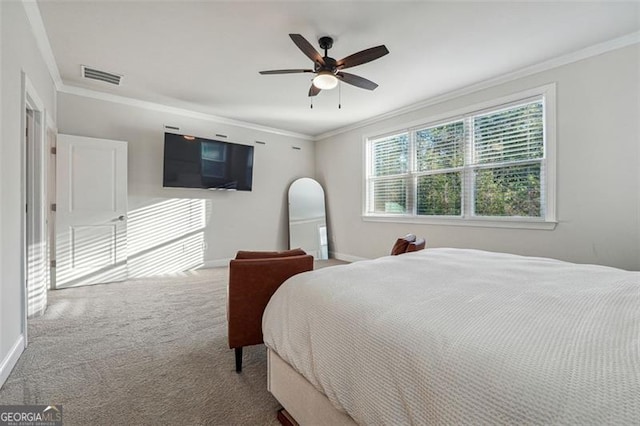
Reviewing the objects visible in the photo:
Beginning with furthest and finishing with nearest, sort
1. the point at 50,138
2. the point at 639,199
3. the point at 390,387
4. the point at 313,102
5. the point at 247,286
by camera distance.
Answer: the point at 313,102, the point at 50,138, the point at 639,199, the point at 247,286, the point at 390,387

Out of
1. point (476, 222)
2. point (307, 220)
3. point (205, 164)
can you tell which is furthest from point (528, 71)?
point (205, 164)

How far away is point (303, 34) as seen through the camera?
2695mm

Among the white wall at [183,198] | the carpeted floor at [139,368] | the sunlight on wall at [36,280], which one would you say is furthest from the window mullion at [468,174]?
the sunlight on wall at [36,280]

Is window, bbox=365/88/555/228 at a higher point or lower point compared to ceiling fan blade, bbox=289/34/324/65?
lower

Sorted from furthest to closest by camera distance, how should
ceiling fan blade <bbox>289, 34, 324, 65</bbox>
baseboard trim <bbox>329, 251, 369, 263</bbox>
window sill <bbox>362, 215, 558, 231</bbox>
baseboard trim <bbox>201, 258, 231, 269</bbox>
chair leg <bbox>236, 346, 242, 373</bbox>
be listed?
baseboard trim <bbox>329, 251, 369, 263</bbox>
baseboard trim <bbox>201, 258, 231, 269</bbox>
window sill <bbox>362, 215, 558, 231</bbox>
ceiling fan blade <bbox>289, 34, 324, 65</bbox>
chair leg <bbox>236, 346, 242, 373</bbox>

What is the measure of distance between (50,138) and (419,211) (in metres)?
5.09

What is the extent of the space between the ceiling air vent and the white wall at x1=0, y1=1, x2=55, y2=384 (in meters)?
1.13

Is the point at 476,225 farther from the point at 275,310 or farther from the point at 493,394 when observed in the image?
the point at 493,394

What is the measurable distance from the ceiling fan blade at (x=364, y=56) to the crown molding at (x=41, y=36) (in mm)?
2495

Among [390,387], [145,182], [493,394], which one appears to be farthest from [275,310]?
[145,182]

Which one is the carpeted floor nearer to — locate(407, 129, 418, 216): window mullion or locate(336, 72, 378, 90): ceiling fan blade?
locate(336, 72, 378, 90): ceiling fan blade

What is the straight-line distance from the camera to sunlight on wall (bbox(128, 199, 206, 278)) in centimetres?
440

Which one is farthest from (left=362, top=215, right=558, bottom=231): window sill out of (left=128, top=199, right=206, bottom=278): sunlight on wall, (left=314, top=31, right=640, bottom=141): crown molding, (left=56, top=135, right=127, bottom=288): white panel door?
(left=56, top=135, right=127, bottom=288): white panel door

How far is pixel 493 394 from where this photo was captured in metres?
0.70
